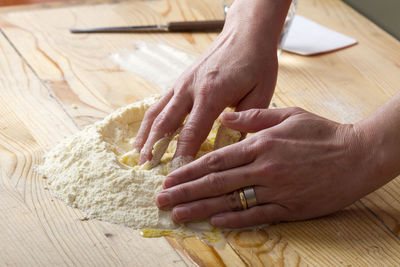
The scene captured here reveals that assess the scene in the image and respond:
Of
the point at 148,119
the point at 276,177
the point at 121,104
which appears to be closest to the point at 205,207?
the point at 276,177

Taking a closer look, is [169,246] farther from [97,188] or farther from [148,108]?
[148,108]

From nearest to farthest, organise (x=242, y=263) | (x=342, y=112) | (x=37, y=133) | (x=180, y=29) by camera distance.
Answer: (x=242, y=263)
(x=37, y=133)
(x=342, y=112)
(x=180, y=29)

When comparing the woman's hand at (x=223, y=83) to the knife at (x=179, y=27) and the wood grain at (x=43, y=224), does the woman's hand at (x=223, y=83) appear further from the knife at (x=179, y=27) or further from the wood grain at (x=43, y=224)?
the knife at (x=179, y=27)

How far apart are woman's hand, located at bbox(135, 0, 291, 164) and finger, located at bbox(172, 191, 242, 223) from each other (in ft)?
0.41

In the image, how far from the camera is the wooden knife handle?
1681mm

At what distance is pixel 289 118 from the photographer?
3.31 ft

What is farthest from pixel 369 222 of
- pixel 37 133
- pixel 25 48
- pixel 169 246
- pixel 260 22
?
pixel 25 48

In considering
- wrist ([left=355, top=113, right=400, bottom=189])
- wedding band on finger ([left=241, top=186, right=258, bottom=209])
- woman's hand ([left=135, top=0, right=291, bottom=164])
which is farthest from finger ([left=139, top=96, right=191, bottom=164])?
wrist ([left=355, top=113, right=400, bottom=189])

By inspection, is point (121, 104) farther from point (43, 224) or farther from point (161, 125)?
point (43, 224)

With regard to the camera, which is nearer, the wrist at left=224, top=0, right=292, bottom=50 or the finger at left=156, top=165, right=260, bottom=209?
the finger at left=156, top=165, right=260, bottom=209

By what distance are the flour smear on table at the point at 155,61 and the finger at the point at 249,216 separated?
0.53 m

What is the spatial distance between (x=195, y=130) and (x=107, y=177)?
196mm

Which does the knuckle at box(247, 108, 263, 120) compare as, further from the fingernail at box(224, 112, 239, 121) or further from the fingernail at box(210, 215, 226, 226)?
the fingernail at box(210, 215, 226, 226)

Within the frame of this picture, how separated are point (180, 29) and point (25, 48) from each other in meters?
0.48
